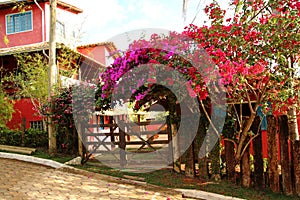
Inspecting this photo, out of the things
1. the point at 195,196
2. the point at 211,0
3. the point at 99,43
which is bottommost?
the point at 195,196

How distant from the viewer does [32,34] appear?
1948 centimetres

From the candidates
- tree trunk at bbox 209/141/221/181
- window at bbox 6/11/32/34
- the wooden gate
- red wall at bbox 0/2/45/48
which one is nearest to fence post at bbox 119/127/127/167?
the wooden gate

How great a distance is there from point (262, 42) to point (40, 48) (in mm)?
12216

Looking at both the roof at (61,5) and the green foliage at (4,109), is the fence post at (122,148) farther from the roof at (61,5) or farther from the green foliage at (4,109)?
the roof at (61,5)

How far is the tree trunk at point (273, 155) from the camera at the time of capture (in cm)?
656

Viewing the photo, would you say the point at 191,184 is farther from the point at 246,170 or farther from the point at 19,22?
the point at 19,22

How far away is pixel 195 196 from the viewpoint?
6418mm

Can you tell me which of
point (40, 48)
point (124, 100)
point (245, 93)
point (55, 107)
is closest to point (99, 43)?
point (40, 48)

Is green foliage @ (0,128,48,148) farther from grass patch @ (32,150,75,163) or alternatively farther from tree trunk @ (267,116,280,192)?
tree trunk @ (267,116,280,192)

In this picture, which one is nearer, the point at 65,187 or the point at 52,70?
the point at 65,187

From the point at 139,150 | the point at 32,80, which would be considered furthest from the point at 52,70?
the point at 32,80

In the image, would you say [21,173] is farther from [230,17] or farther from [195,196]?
[230,17]

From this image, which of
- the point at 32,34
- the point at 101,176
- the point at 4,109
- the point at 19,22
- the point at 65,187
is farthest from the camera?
the point at 19,22

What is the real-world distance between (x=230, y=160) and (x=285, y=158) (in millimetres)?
1216
